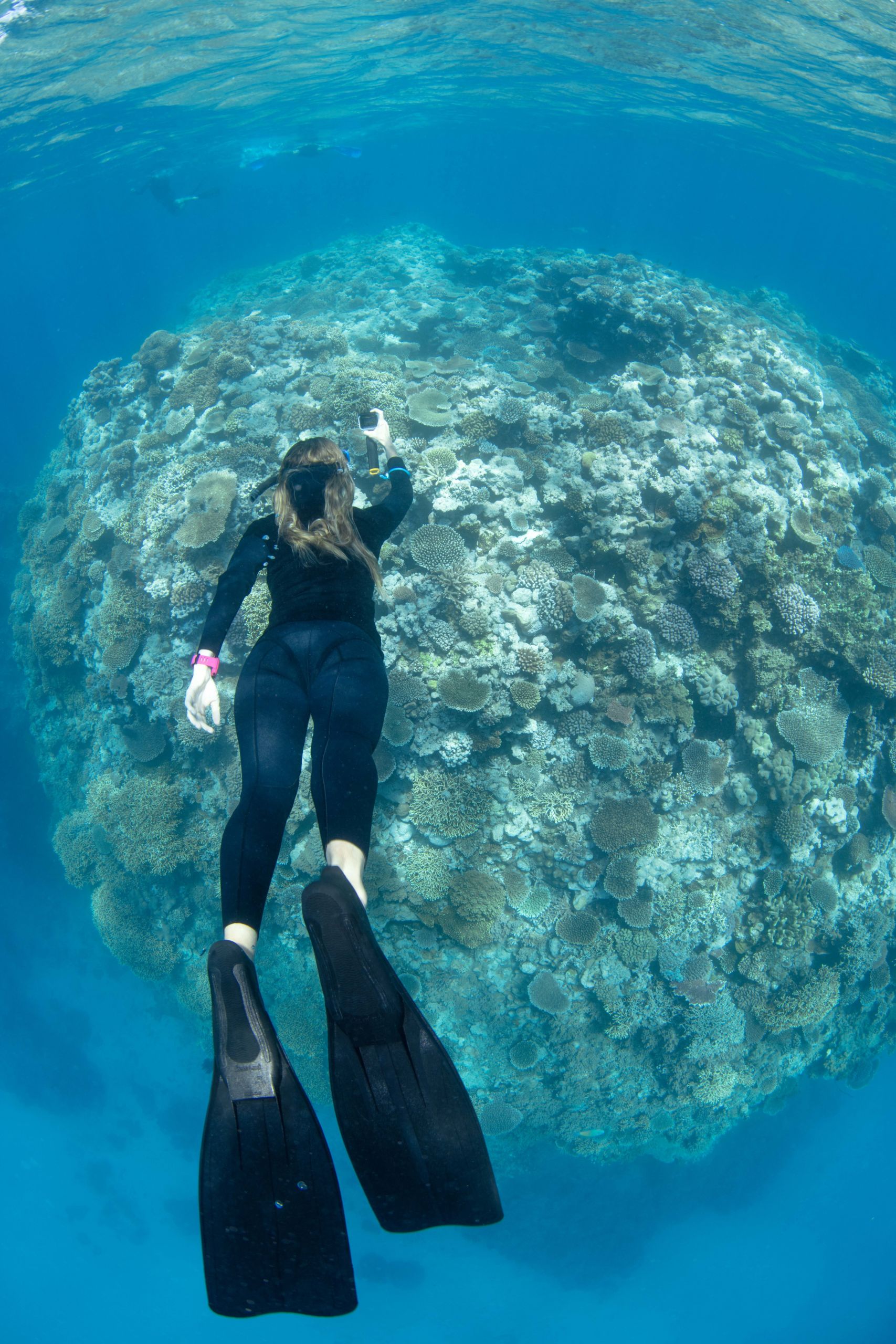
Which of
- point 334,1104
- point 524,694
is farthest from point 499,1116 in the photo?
point 334,1104

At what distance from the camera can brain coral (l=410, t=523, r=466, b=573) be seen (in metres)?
7.46

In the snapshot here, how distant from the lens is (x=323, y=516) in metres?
4.06

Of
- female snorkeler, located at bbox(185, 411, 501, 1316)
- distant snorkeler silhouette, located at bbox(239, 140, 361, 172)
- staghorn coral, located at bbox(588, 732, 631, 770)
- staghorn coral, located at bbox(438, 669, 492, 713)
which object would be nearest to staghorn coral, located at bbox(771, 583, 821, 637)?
staghorn coral, located at bbox(588, 732, 631, 770)

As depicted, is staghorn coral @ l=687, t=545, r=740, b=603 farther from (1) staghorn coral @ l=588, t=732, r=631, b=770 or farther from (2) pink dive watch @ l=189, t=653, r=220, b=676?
(2) pink dive watch @ l=189, t=653, r=220, b=676

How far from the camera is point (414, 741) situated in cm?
707

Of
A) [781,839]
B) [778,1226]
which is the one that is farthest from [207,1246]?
[778,1226]

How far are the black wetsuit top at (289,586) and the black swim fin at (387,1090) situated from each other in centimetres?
178

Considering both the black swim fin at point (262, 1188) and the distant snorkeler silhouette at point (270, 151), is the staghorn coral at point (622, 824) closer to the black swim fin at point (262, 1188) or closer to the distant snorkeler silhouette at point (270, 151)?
the black swim fin at point (262, 1188)

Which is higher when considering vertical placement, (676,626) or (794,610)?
(794,610)

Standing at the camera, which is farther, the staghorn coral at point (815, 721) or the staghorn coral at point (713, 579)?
the staghorn coral at point (815, 721)

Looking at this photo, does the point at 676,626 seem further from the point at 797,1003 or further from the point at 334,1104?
the point at 334,1104

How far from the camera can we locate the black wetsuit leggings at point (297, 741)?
3043mm

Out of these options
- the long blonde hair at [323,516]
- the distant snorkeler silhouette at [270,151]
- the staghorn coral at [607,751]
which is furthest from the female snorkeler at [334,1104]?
the distant snorkeler silhouette at [270,151]

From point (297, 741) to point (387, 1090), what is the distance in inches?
70.7
